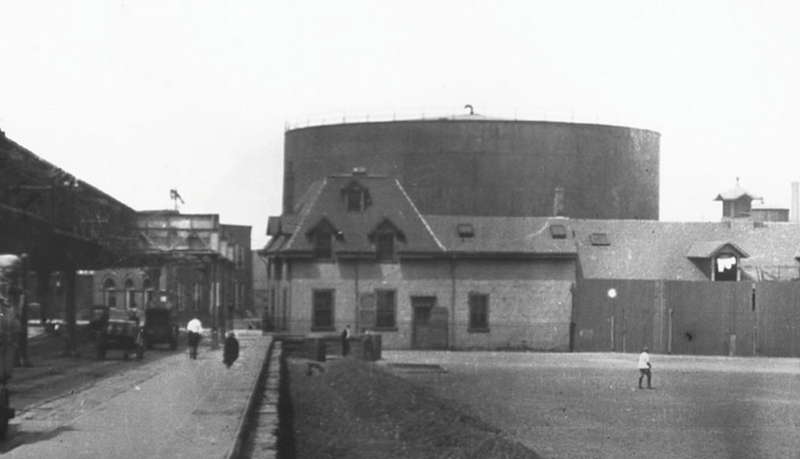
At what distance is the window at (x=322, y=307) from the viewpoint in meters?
54.8

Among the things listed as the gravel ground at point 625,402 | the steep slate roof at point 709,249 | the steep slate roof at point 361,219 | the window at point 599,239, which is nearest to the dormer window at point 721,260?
the steep slate roof at point 709,249

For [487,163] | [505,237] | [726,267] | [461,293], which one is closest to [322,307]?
[461,293]

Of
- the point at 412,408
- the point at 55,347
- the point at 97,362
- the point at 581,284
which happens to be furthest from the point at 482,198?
the point at 412,408

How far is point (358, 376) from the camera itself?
3256 cm

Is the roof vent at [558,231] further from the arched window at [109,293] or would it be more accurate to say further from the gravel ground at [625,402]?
the arched window at [109,293]

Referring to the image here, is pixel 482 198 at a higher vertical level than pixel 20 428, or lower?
higher

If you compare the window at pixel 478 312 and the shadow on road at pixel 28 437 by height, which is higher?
the window at pixel 478 312

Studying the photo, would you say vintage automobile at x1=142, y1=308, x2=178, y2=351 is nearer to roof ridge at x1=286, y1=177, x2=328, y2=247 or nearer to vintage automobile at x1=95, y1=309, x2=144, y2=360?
vintage automobile at x1=95, y1=309, x2=144, y2=360

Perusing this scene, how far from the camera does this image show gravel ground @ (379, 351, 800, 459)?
69.2 feet

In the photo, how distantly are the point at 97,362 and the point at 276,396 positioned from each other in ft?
60.6

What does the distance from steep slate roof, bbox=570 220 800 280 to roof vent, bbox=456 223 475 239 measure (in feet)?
18.2

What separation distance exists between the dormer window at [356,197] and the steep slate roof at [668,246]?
9850mm

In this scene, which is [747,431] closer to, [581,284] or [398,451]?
[398,451]

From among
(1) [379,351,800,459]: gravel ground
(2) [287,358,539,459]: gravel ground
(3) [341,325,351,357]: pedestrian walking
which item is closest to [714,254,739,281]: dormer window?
(1) [379,351,800,459]: gravel ground
